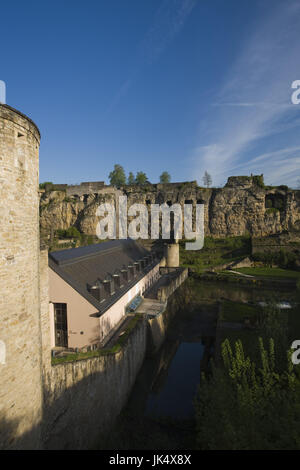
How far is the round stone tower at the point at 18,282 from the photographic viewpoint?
476 centimetres

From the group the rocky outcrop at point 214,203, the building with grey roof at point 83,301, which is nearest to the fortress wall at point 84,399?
the building with grey roof at point 83,301

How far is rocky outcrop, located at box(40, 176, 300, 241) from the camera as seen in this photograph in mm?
44750

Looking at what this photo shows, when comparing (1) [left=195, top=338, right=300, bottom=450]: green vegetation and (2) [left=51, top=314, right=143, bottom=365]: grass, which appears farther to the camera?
(2) [left=51, top=314, right=143, bottom=365]: grass

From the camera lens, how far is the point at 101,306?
12.0m

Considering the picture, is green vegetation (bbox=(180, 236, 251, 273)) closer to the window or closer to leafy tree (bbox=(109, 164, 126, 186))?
the window

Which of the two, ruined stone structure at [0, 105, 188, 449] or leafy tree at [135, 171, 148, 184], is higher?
leafy tree at [135, 171, 148, 184]

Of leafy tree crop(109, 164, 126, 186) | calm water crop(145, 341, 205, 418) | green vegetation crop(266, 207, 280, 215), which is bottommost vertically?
calm water crop(145, 341, 205, 418)

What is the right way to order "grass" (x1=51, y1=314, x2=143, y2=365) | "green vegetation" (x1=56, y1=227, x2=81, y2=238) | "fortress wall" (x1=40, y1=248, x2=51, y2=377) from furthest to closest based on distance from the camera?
"green vegetation" (x1=56, y1=227, x2=81, y2=238) → "grass" (x1=51, y1=314, x2=143, y2=365) → "fortress wall" (x1=40, y1=248, x2=51, y2=377)

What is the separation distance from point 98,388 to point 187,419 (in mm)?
4377

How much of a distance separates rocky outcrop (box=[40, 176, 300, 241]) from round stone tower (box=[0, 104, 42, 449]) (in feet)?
145

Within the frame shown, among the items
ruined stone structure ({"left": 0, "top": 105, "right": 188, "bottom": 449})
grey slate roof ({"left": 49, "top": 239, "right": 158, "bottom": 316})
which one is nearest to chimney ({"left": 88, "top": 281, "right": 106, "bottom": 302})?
grey slate roof ({"left": 49, "top": 239, "right": 158, "bottom": 316})

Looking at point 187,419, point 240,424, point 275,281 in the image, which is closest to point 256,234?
point 275,281

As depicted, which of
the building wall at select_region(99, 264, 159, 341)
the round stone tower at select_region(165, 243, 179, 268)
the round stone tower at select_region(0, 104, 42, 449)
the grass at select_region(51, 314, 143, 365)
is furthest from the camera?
the round stone tower at select_region(165, 243, 179, 268)

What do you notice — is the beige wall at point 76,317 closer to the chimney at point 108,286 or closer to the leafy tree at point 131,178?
the chimney at point 108,286
